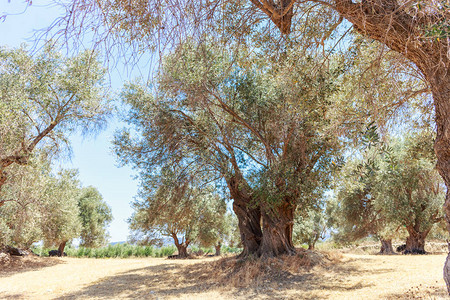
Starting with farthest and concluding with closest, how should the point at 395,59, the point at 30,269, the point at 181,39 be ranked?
1. the point at 30,269
2. the point at 395,59
3. the point at 181,39

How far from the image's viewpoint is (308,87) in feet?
22.6

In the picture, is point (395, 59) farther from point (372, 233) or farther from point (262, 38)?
point (372, 233)

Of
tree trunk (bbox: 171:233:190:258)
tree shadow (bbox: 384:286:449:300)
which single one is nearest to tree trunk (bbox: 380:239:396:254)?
tree trunk (bbox: 171:233:190:258)

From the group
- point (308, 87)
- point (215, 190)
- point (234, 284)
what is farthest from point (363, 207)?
point (308, 87)

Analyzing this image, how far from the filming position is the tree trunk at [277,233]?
36.2 feet

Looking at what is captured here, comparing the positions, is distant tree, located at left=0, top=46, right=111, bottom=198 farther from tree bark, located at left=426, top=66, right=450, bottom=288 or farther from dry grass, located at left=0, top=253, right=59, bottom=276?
tree bark, located at left=426, top=66, right=450, bottom=288

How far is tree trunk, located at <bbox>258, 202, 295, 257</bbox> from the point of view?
36.2 ft

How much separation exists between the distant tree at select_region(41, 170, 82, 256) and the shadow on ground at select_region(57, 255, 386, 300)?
17.7 ft

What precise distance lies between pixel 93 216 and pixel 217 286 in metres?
24.4

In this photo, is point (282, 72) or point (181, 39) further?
point (282, 72)

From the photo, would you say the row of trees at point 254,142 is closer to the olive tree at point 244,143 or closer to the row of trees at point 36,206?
the olive tree at point 244,143

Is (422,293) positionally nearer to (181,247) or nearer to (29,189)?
(29,189)

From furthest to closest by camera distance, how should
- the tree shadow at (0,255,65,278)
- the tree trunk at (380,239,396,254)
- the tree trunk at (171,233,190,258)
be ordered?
the tree trunk at (171,233,190,258)
the tree trunk at (380,239,396,254)
the tree shadow at (0,255,65,278)

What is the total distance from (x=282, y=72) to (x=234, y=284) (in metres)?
5.80
